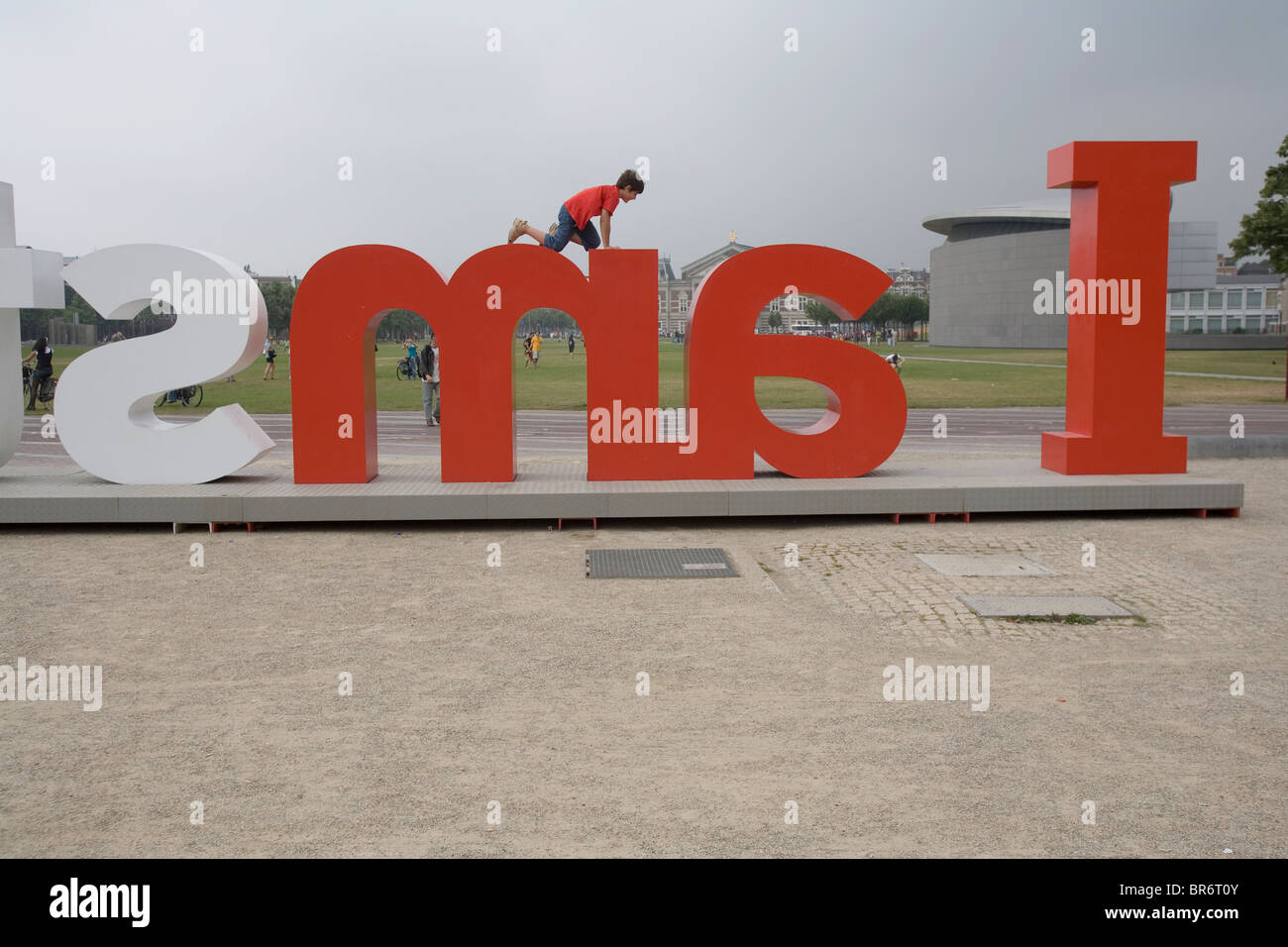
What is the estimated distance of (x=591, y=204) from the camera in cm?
1330

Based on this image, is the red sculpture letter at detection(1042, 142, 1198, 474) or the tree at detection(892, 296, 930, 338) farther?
the tree at detection(892, 296, 930, 338)

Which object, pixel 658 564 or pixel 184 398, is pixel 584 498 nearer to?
pixel 658 564

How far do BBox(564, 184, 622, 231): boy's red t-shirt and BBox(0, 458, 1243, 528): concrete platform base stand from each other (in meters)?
3.12

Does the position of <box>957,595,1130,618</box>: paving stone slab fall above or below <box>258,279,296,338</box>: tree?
below

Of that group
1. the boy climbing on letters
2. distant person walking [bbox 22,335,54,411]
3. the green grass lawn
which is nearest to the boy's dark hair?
the boy climbing on letters

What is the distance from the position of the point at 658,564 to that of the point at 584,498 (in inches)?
79.6

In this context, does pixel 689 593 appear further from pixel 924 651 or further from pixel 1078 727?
pixel 1078 727

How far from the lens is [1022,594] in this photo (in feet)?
29.5

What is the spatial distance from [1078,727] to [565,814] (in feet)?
9.45

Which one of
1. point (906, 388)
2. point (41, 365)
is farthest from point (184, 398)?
point (906, 388)

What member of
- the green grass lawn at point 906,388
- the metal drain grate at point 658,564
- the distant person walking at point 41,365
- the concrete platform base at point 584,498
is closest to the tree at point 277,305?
the green grass lawn at point 906,388

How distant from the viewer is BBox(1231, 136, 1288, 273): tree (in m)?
48.8

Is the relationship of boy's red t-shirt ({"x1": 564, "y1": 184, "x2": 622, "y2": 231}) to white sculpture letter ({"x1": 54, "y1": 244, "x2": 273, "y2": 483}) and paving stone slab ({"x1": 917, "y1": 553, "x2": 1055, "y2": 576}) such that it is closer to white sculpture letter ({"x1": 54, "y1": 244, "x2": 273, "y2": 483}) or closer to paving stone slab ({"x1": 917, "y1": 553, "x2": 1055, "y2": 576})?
white sculpture letter ({"x1": 54, "y1": 244, "x2": 273, "y2": 483})

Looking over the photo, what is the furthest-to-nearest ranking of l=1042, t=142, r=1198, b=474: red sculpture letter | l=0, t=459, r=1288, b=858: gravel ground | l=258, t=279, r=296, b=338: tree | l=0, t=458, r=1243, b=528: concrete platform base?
l=258, t=279, r=296, b=338: tree
l=1042, t=142, r=1198, b=474: red sculpture letter
l=0, t=458, r=1243, b=528: concrete platform base
l=0, t=459, r=1288, b=858: gravel ground
